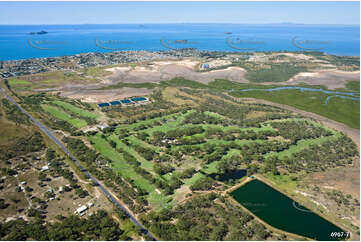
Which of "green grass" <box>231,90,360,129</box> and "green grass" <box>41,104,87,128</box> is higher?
"green grass" <box>231,90,360,129</box>

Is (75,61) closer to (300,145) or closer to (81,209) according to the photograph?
(81,209)

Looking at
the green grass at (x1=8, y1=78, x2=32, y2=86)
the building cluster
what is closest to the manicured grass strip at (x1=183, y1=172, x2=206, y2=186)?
the green grass at (x1=8, y1=78, x2=32, y2=86)

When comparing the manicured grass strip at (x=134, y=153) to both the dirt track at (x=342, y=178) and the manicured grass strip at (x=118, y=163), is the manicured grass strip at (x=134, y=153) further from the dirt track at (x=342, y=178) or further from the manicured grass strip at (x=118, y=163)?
the dirt track at (x=342, y=178)

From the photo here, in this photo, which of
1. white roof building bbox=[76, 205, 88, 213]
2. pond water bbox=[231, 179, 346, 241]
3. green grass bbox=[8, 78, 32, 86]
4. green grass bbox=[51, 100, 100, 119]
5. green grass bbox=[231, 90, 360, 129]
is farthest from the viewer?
green grass bbox=[8, 78, 32, 86]

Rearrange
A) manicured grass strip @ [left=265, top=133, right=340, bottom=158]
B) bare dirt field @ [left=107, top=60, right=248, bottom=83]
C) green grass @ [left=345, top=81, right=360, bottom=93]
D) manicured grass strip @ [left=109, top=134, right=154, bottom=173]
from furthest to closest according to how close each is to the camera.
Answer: bare dirt field @ [left=107, top=60, right=248, bottom=83] < green grass @ [left=345, top=81, right=360, bottom=93] < manicured grass strip @ [left=265, top=133, right=340, bottom=158] < manicured grass strip @ [left=109, top=134, right=154, bottom=173]

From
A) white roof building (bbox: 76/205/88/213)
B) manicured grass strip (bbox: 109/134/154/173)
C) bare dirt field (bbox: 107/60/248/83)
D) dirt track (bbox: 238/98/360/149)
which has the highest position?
bare dirt field (bbox: 107/60/248/83)

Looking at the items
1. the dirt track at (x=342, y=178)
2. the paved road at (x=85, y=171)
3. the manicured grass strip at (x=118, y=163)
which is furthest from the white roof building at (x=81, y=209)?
the dirt track at (x=342, y=178)

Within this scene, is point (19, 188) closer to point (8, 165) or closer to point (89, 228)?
point (8, 165)

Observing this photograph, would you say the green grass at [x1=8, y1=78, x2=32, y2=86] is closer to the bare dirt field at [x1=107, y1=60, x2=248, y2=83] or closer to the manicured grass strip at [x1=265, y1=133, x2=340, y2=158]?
the bare dirt field at [x1=107, y1=60, x2=248, y2=83]

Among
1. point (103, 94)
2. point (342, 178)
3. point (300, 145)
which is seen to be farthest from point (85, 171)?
point (103, 94)
